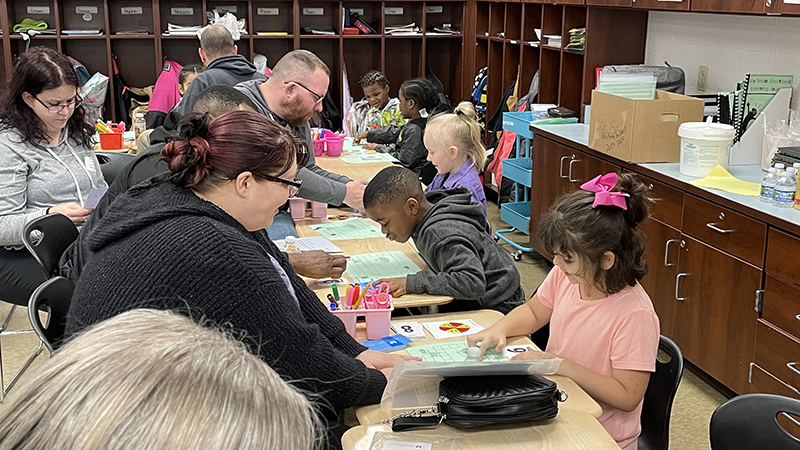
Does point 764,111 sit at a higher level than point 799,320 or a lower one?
higher

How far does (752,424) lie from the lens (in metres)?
1.64

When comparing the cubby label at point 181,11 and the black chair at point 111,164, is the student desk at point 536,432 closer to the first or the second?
the black chair at point 111,164

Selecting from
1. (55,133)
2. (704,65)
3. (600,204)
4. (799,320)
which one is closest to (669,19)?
(704,65)

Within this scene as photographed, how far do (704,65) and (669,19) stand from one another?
52 cm

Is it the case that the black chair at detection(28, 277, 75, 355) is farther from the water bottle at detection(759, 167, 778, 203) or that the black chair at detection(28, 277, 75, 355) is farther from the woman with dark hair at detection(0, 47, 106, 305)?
the water bottle at detection(759, 167, 778, 203)

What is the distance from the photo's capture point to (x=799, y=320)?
2.84 m

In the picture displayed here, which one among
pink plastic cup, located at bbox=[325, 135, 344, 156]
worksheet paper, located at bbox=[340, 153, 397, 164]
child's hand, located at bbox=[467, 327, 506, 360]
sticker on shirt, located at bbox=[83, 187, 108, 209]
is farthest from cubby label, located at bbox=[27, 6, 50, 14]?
child's hand, located at bbox=[467, 327, 506, 360]

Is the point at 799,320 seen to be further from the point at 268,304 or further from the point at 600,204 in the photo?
the point at 268,304

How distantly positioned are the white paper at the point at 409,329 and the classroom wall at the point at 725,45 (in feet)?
8.43

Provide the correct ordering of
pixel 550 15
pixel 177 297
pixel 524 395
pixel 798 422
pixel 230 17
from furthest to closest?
pixel 230 17 < pixel 550 15 < pixel 798 422 < pixel 524 395 < pixel 177 297

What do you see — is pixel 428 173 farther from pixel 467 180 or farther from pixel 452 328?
pixel 452 328

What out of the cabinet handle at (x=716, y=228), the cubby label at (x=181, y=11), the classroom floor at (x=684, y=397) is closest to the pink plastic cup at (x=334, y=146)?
the classroom floor at (x=684, y=397)

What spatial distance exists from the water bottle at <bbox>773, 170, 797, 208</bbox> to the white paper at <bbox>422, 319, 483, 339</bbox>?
4.90 ft

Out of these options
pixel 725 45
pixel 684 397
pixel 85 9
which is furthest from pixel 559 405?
pixel 85 9
